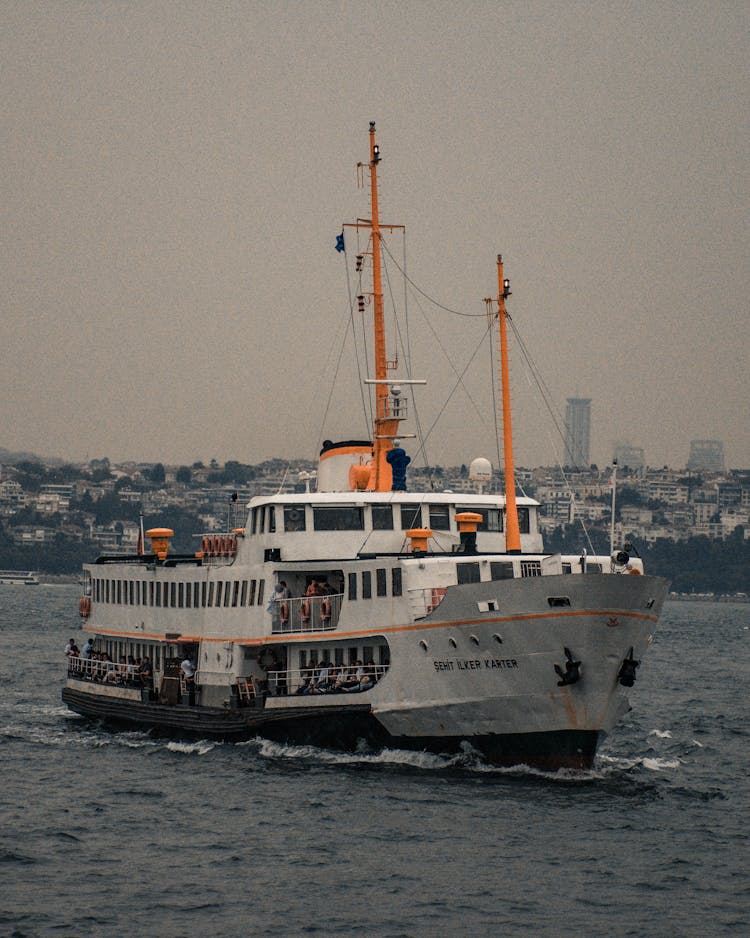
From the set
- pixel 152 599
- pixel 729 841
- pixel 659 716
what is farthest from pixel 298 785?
pixel 659 716

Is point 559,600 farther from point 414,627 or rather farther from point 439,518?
point 439,518

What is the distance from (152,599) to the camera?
44844mm

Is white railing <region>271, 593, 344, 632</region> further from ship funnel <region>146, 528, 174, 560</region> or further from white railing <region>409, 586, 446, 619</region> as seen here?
ship funnel <region>146, 528, 174, 560</region>

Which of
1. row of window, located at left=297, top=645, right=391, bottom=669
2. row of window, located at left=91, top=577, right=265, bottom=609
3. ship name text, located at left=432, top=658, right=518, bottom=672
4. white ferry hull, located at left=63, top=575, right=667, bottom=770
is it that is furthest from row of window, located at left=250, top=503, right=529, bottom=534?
ship name text, located at left=432, top=658, right=518, bottom=672

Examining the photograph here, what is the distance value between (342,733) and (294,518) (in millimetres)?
5831

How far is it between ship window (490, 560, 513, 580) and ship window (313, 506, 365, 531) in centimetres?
454

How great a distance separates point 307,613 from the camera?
1474 inches

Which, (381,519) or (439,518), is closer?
(381,519)

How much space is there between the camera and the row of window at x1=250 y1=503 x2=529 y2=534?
127 feet

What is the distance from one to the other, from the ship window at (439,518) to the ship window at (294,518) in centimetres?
352

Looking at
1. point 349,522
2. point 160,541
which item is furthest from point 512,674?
point 160,541

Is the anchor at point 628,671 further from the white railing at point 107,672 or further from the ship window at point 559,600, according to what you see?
the white railing at point 107,672

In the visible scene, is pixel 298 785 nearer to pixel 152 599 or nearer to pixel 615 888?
pixel 615 888

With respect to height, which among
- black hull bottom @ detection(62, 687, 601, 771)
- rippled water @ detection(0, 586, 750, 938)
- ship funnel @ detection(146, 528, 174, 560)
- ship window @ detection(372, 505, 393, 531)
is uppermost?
ship window @ detection(372, 505, 393, 531)
